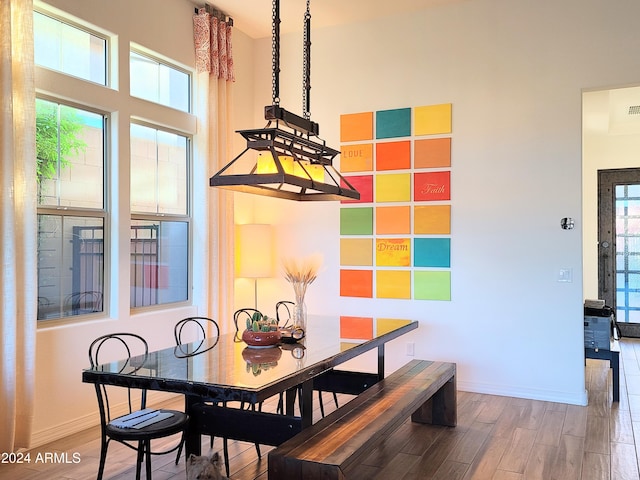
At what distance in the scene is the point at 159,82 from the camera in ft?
16.8

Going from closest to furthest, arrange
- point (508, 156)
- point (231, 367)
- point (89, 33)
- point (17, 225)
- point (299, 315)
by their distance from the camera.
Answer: point (231, 367) < point (17, 225) < point (299, 315) < point (89, 33) < point (508, 156)

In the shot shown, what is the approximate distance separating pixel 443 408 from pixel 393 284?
63.7 inches

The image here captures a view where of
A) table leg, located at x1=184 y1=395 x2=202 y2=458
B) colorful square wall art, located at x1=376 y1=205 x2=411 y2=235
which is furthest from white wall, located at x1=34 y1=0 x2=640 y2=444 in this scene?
table leg, located at x1=184 y1=395 x2=202 y2=458

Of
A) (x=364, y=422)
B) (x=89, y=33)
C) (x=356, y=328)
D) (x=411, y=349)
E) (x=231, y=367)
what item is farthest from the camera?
(x=411, y=349)

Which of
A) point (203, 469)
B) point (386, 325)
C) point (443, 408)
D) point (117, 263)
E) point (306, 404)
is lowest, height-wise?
point (443, 408)

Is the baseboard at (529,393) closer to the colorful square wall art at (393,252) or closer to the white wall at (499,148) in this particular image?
the white wall at (499,148)

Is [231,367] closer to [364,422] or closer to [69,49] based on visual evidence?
[364,422]

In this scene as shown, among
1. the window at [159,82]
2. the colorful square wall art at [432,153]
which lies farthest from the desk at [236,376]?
the window at [159,82]

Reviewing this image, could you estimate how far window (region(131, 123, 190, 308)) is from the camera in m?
4.87

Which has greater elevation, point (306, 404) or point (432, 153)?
point (432, 153)

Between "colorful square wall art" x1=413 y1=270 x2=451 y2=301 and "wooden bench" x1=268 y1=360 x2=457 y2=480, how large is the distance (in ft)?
3.70

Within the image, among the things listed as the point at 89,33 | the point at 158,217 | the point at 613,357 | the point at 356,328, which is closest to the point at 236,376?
the point at 356,328

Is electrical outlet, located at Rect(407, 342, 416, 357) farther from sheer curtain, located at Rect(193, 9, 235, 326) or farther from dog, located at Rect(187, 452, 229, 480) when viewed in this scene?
dog, located at Rect(187, 452, 229, 480)

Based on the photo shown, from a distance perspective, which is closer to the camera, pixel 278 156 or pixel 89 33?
pixel 278 156
